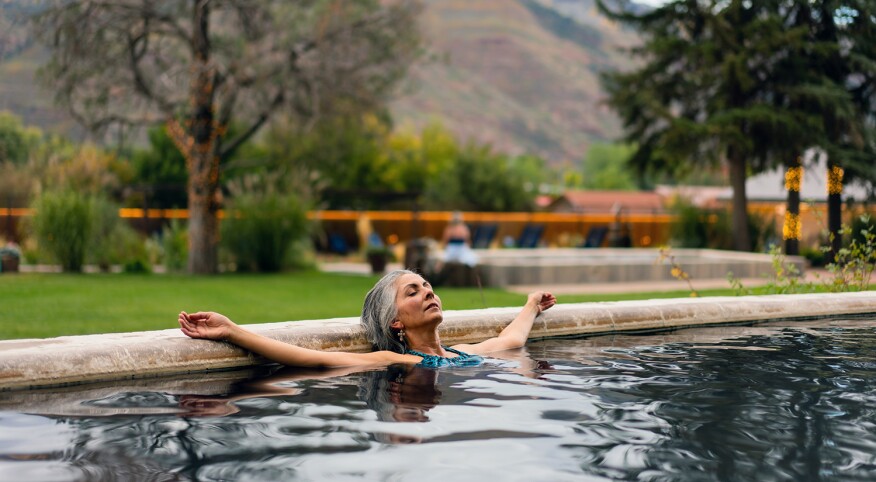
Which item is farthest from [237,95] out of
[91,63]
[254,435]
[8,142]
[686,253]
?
[8,142]

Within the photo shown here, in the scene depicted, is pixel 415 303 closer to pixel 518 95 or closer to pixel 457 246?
pixel 457 246

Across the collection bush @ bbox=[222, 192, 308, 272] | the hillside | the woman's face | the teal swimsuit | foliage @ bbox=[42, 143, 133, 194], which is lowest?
the teal swimsuit

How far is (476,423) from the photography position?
428 centimetres

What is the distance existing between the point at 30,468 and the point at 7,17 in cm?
1936

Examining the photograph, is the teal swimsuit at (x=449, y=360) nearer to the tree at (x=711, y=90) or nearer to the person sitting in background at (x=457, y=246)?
the person sitting in background at (x=457, y=246)

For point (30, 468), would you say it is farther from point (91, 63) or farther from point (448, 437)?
point (91, 63)

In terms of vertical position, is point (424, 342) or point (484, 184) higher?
point (484, 184)

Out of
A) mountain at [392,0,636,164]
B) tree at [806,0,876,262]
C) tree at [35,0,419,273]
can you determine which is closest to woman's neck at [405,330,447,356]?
tree at [35,0,419,273]

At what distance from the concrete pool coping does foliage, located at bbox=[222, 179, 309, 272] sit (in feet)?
45.4

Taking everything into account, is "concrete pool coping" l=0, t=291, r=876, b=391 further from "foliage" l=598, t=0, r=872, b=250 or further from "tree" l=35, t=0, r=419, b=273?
"foliage" l=598, t=0, r=872, b=250

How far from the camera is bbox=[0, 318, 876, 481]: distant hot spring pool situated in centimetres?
351

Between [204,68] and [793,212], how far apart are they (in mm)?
13306

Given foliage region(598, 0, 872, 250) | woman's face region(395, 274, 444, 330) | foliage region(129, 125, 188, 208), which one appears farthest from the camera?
foliage region(129, 125, 188, 208)

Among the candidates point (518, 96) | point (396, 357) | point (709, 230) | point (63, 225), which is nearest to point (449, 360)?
point (396, 357)
